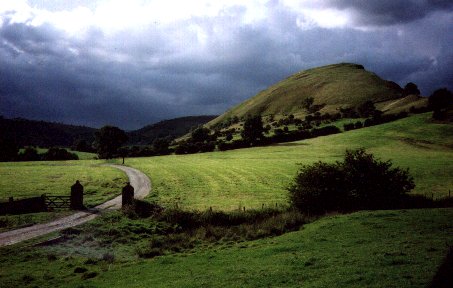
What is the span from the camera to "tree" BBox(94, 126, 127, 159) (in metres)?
128

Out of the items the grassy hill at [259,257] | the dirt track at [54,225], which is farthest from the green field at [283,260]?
the dirt track at [54,225]

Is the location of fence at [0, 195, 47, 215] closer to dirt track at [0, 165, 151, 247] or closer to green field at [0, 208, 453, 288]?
dirt track at [0, 165, 151, 247]

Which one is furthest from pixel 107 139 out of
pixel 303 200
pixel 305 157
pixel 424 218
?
pixel 424 218

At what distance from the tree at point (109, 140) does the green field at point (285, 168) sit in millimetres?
42804

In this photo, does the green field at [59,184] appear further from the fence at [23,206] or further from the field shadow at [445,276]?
the field shadow at [445,276]

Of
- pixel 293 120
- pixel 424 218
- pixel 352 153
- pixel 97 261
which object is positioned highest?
pixel 293 120

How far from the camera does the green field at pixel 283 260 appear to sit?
16.2 meters

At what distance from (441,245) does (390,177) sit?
1921 cm

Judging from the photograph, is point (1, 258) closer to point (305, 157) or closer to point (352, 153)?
point (352, 153)

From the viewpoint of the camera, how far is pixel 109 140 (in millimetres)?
128750

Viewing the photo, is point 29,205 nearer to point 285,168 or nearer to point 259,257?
point 259,257

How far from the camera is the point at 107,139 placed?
128 metres

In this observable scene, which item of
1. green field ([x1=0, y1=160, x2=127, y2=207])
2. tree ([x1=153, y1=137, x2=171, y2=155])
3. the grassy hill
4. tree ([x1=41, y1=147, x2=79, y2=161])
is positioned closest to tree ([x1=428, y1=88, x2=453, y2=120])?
tree ([x1=153, y1=137, x2=171, y2=155])

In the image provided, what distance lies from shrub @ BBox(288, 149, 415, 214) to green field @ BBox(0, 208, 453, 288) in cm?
604
